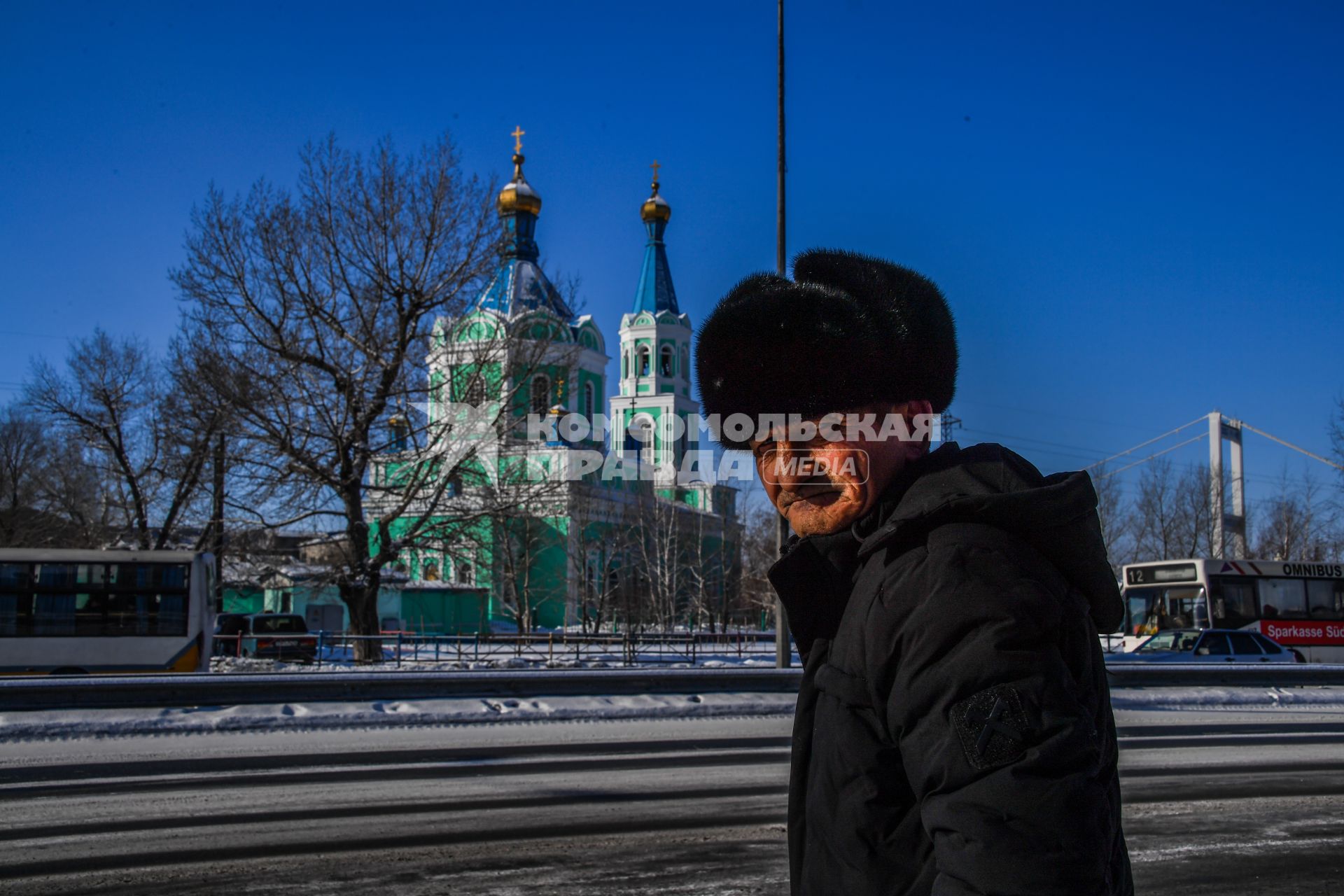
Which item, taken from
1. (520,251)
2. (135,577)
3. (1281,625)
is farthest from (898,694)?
(520,251)

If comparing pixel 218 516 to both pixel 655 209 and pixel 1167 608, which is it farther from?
pixel 655 209

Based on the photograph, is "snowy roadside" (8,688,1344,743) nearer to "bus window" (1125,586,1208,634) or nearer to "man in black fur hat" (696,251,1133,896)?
"man in black fur hat" (696,251,1133,896)

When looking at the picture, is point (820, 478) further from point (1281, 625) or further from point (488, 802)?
point (1281, 625)

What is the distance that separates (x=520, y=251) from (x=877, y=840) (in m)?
57.7

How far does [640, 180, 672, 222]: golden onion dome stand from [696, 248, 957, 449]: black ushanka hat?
73029mm

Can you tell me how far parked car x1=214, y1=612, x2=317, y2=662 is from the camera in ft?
97.7

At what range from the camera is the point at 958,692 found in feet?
4.56

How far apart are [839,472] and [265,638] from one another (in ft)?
101

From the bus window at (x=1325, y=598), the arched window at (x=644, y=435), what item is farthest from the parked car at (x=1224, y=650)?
the arched window at (x=644, y=435)

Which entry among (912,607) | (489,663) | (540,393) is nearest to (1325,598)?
(540,393)

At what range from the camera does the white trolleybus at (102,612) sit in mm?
20938

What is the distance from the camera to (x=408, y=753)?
937 cm

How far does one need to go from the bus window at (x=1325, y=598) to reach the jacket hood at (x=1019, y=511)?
31.4 m

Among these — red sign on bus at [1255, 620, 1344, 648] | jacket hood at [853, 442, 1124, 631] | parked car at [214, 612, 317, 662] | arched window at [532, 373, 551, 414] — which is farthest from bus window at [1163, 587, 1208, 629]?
jacket hood at [853, 442, 1124, 631]
